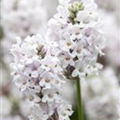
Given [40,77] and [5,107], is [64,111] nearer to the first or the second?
[40,77]

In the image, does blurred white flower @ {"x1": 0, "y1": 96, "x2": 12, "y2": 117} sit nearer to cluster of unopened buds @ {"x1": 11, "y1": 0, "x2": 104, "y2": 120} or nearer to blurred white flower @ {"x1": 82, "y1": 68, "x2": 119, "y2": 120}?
blurred white flower @ {"x1": 82, "y1": 68, "x2": 119, "y2": 120}

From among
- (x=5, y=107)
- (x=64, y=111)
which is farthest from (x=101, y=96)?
(x=64, y=111)

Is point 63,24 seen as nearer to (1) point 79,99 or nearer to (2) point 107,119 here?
(1) point 79,99

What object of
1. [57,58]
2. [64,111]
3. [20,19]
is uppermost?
[20,19]

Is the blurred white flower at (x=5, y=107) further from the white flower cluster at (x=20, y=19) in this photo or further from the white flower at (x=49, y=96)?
the white flower at (x=49, y=96)

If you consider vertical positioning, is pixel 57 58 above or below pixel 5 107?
above

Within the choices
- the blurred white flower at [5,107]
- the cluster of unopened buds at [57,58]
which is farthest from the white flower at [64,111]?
the blurred white flower at [5,107]

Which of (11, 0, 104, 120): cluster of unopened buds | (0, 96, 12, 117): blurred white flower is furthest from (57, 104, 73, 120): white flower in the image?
(0, 96, 12, 117): blurred white flower
